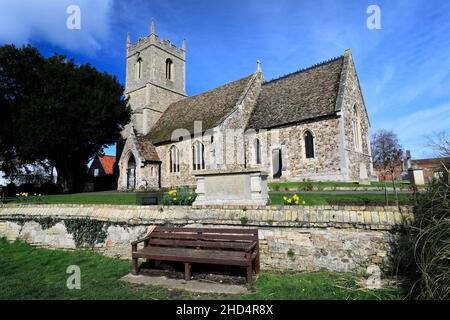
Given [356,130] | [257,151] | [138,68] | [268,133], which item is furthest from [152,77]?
[356,130]

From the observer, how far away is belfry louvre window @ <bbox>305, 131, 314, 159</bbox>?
1962cm

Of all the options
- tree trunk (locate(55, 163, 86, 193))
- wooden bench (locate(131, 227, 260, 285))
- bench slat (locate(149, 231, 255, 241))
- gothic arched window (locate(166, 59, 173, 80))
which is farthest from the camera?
gothic arched window (locate(166, 59, 173, 80))

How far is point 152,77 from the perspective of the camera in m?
32.2

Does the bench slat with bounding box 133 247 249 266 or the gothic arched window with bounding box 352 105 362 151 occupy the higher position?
the gothic arched window with bounding box 352 105 362 151

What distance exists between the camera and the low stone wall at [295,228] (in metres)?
5.15

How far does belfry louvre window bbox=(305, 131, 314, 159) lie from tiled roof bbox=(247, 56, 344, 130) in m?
1.26

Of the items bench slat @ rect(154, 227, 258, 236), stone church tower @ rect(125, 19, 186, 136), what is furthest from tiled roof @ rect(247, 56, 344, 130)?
bench slat @ rect(154, 227, 258, 236)

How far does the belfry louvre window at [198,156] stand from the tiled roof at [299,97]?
4.61m

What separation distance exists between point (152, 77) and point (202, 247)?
30034 millimetres

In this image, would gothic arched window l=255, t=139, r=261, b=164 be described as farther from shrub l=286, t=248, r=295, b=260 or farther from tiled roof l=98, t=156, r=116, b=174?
tiled roof l=98, t=156, r=116, b=174

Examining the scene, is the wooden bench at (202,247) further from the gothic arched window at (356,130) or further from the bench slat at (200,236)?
the gothic arched window at (356,130)
